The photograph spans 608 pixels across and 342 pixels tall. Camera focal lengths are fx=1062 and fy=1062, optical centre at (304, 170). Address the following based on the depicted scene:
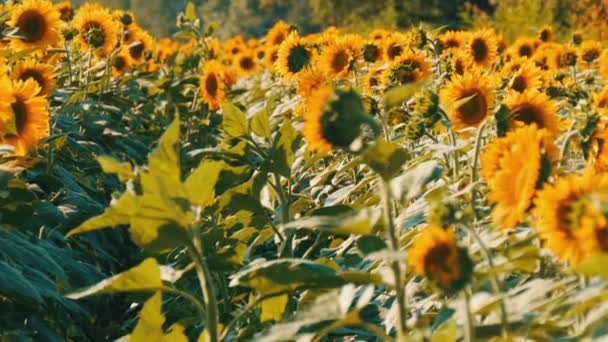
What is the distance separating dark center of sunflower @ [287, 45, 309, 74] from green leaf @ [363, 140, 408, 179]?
2.38m

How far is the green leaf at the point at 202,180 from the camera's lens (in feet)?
5.02

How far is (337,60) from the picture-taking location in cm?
387

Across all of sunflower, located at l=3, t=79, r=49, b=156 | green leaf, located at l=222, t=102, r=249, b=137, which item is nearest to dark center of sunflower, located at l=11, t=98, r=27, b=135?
sunflower, located at l=3, t=79, r=49, b=156

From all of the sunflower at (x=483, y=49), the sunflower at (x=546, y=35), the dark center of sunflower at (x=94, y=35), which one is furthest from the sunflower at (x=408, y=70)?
the sunflower at (x=546, y=35)

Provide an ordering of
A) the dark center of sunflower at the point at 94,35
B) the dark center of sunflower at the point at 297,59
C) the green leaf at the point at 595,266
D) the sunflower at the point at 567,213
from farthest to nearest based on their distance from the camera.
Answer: the dark center of sunflower at the point at 94,35 < the dark center of sunflower at the point at 297,59 < the sunflower at the point at 567,213 < the green leaf at the point at 595,266

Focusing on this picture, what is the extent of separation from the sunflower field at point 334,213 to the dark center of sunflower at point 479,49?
0.03 ft

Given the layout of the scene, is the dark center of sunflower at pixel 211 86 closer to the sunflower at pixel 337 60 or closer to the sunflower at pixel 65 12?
the sunflower at pixel 65 12

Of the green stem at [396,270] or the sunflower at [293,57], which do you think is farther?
the sunflower at [293,57]

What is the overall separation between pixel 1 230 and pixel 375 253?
1.40m

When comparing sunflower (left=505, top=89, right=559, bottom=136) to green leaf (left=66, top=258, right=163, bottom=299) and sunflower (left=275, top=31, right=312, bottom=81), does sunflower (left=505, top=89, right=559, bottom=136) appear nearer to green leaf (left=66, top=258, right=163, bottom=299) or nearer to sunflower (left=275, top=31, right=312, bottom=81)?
green leaf (left=66, top=258, right=163, bottom=299)

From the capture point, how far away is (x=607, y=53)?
11.8 ft

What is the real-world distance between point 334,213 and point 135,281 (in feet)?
2.40

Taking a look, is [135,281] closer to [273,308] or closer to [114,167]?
[114,167]

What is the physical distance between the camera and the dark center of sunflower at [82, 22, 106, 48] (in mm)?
4910
